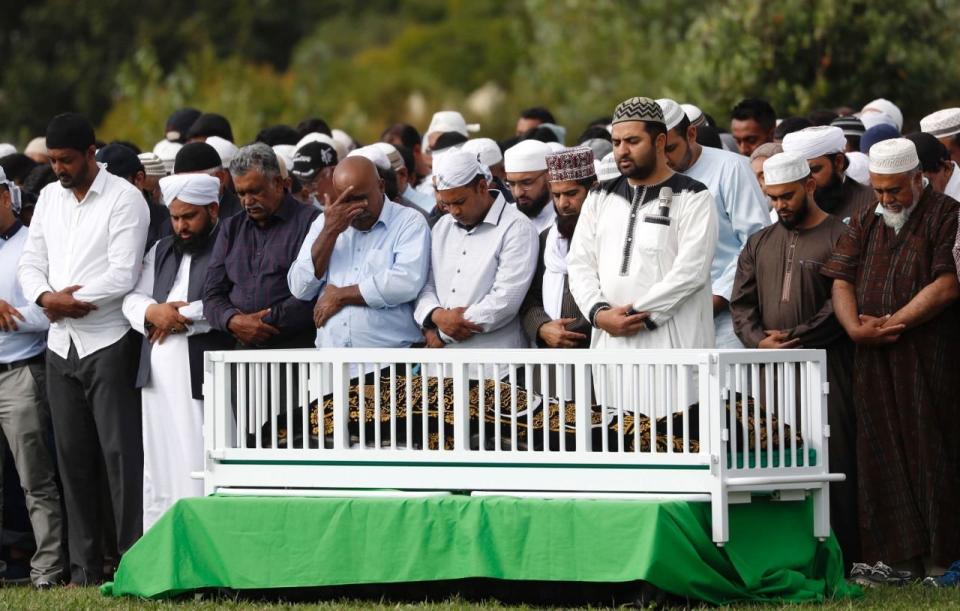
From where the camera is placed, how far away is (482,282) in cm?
1015

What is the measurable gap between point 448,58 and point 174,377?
127 ft

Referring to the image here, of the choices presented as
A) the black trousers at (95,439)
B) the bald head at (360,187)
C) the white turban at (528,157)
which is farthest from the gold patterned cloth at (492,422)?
the white turban at (528,157)

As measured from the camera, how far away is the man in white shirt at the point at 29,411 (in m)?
10.8

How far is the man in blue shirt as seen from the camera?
10.0 metres


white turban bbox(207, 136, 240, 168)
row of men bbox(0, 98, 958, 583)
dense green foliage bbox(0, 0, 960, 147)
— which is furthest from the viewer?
dense green foliage bbox(0, 0, 960, 147)

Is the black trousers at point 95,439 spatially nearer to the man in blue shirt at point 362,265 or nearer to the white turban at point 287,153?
the man in blue shirt at point 362,265

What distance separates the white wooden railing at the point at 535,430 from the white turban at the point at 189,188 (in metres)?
1.65

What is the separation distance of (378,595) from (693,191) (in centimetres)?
251

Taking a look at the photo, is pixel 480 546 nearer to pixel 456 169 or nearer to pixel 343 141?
pixel 456 169

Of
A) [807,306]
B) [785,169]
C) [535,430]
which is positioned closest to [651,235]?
[785,169]

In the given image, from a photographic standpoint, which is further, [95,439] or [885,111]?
[885,111]

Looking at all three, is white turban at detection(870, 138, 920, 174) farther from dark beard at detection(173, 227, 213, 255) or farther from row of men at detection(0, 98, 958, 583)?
dark beard at detection(173, 227, 213, 255)

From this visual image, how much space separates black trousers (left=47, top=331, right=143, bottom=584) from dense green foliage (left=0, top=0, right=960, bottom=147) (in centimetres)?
799

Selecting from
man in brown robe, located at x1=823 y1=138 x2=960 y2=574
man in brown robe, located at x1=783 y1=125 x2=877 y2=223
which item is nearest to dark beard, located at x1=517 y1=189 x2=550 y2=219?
man in brown robe, located at x1=783 y1=125 x2=877 y2=223
